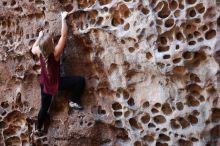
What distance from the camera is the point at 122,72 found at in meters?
2.75

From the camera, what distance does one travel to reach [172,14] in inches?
102

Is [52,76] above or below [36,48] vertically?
below

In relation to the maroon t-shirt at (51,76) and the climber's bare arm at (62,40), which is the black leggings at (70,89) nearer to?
the maroon t-shirt at (51,76)

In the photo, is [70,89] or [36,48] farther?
[70,89]

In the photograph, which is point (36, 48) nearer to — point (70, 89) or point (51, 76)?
point (51, 76)

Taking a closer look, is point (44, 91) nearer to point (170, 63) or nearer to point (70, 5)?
point (70, 5)

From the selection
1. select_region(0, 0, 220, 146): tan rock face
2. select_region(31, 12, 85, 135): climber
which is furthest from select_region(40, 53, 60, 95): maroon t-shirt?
select_region(0, 0, 220, 146): tan rock face

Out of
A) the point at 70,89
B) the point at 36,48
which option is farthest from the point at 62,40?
the point at 70,89

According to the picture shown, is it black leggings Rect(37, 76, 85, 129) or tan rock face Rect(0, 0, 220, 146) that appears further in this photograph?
black leggings Rect(37, 76, 85, 129)

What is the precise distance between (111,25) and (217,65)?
2.04ft

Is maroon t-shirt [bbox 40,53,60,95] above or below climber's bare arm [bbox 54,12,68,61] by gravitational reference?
below

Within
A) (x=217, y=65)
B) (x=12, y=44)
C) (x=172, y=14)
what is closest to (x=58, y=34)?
(x=12, y=44)

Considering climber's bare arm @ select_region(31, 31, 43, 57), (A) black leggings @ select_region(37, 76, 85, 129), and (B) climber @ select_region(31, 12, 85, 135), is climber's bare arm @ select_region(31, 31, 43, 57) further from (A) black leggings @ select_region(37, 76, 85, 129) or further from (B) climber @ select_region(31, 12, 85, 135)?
(A) black leggings @ select_region(37, 76, 85, 129)

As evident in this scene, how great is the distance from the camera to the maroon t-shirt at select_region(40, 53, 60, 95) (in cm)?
264
